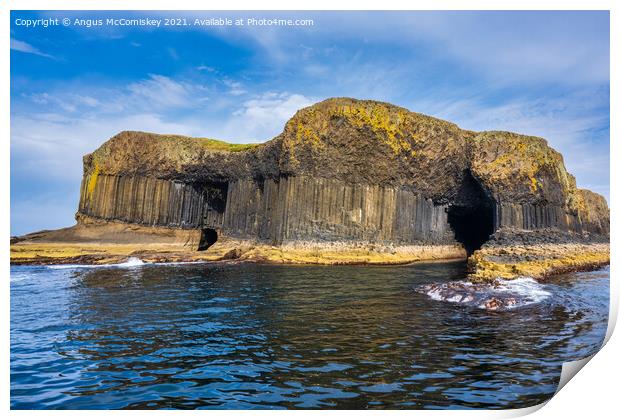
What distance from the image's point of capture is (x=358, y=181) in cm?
4603

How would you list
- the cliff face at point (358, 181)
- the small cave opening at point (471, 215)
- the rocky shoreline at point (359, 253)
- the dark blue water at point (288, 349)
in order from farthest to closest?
the small cave opening at point (471, 215), the cliff face at point (358, 181), the rocky shoreline at point (359, 253), the dark blue water at point (288, 349)

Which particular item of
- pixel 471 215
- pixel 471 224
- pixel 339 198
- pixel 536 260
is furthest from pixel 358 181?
pixel 471 224

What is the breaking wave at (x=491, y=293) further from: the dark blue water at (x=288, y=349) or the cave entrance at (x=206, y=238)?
the cave entrance at (x=206, y=238)

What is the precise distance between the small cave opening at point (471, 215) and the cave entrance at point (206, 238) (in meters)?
33.2

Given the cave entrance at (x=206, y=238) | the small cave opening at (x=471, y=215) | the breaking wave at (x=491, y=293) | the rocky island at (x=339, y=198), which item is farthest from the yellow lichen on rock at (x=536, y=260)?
the cave entrance at (x=206, y=238)

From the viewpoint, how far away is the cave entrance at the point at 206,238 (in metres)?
57.6

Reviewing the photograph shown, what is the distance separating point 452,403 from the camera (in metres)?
6.93

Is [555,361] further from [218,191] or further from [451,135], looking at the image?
[218,191]

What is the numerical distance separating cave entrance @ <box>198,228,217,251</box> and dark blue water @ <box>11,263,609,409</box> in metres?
37.7

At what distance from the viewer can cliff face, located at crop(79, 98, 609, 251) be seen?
4375 centimetres

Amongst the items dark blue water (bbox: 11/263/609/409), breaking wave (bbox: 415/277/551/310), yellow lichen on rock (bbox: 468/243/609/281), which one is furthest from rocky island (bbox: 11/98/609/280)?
dark blue water (bbox: 11/263/609/409)

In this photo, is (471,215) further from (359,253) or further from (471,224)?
(359,253)

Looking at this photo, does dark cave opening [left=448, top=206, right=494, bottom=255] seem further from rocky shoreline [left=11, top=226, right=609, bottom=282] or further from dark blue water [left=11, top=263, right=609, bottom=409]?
dark blue water [left=11, top=263, right=609, bottom=409]
